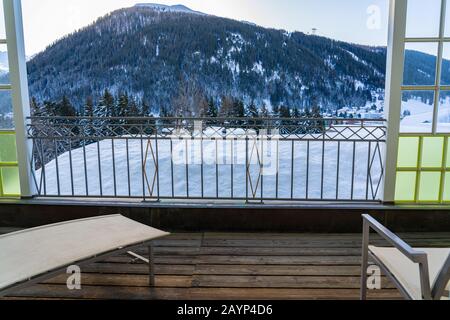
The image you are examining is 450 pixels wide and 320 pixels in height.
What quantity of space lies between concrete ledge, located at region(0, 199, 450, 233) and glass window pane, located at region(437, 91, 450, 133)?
0.66 m

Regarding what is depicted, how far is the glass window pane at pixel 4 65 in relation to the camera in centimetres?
308

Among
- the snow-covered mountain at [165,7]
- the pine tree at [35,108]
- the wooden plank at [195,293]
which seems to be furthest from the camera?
the snow-covered mountain at [165,7]

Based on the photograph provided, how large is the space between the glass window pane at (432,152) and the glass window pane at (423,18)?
2.79 feet

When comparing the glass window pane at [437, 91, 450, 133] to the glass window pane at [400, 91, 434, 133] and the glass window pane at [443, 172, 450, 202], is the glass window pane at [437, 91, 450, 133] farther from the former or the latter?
the glass window pane at [443, 172, 450, 202]

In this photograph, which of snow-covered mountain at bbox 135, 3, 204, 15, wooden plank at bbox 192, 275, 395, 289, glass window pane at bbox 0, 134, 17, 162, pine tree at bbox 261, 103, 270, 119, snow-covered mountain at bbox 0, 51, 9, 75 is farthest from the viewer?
pine tree at bbox 261, 103, 270, 119

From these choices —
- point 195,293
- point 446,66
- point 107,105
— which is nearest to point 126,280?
point 195,293

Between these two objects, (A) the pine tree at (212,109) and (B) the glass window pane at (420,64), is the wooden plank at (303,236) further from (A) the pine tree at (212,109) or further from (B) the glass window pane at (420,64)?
(A) the pine tree at (212,109)

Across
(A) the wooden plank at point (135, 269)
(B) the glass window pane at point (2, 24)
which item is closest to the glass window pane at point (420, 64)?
(A) the wooden plank at point (135, 269)

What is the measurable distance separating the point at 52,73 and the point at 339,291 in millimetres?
3583

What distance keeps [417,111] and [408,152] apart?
0.35m

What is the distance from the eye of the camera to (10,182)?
329 cm

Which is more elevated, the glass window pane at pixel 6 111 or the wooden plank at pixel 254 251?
the glass window pane at pixel 6 111

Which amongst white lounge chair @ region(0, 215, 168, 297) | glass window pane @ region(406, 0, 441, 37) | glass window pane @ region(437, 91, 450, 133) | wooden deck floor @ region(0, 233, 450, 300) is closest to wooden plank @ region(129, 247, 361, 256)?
wooden deck floor @ region(0, 233, 450, 300)

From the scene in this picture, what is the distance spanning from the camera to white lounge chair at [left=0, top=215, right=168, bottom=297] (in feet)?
5.14
